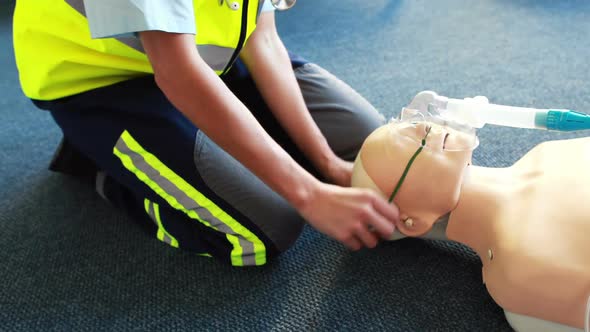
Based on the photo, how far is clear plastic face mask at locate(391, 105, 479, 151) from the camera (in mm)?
881

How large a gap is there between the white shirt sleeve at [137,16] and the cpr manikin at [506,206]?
38 cm

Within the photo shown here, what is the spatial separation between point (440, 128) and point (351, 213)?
21 centimetres

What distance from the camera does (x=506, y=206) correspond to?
87cm

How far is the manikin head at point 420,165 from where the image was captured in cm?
88

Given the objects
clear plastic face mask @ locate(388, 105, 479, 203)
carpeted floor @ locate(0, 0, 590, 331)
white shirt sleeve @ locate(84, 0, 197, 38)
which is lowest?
carpeted floor @ locate(0, 0, 590, 331)

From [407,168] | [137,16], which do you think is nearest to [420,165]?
[407,168]

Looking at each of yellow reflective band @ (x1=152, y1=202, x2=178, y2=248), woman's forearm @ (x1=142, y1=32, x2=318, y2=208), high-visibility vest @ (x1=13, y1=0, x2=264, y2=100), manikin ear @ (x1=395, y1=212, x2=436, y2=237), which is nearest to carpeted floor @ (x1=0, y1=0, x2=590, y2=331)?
yellow reflective band @ (x1=152, y1=202, x2=178, y2=248)

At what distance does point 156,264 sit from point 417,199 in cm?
57

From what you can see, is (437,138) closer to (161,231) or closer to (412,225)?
(412,225)

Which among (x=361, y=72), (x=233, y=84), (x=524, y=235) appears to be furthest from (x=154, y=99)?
(x=361, y=72)

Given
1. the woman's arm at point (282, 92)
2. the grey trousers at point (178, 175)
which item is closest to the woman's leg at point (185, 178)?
the grey trousers at point (178, 175)

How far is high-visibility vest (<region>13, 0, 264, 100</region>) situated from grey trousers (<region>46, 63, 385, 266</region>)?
4 cm

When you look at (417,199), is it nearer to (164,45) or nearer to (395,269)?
(395,269)

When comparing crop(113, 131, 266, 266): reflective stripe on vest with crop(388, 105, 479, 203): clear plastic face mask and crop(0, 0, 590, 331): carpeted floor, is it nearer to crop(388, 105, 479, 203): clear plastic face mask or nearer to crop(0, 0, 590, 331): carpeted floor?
crop(0, 0, 590, 331): carpeted floor
